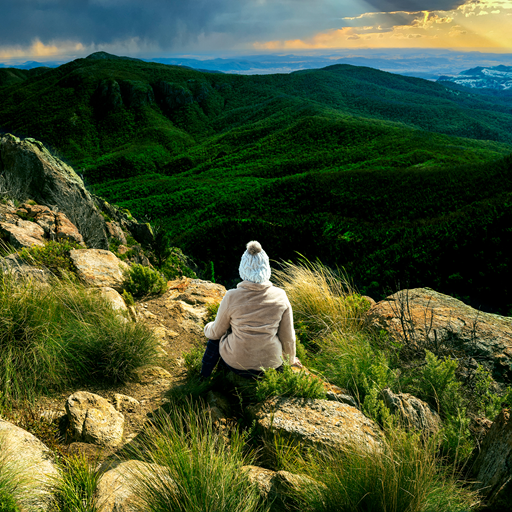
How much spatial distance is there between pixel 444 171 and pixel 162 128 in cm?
7565

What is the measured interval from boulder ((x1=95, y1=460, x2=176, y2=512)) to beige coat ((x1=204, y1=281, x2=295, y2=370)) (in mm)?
1177

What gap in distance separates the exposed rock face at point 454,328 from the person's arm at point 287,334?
1.41 metres

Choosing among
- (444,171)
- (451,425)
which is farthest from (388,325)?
(444,171)

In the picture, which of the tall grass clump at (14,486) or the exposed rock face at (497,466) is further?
the exposed rock face at (497,466)

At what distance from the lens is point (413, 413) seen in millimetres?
2518

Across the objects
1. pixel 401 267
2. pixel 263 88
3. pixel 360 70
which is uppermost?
pixel 360 70

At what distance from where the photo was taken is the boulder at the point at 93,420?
244 centimetres

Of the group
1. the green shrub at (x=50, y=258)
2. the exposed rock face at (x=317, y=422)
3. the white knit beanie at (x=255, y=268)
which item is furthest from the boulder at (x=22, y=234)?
the exposed rock face at (x=317, y=422)

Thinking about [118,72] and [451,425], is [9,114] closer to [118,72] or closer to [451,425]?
[118,72]

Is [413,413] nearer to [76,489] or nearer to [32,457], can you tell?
[76,489]

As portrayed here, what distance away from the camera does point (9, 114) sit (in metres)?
87.5

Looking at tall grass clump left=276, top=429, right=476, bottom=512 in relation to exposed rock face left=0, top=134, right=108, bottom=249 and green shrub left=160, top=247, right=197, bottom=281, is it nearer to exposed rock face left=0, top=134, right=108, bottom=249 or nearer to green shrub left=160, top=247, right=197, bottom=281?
green shrub left=160, top=247, right=197, bottom=281

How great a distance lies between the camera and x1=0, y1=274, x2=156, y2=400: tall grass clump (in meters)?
2.88

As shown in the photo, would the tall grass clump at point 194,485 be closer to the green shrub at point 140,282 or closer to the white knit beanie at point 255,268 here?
the white knit beanie at point 255,268
